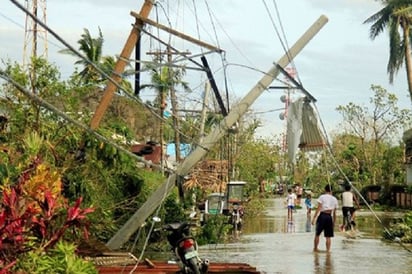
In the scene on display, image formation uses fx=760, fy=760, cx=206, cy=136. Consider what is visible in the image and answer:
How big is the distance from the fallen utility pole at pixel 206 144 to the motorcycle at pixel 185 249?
190cm

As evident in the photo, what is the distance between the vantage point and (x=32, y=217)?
9.17m

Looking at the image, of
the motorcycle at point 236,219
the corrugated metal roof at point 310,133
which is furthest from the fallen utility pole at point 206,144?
the motorcycle at point 236,219

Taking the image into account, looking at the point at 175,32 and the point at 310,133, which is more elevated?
the point at 175,32

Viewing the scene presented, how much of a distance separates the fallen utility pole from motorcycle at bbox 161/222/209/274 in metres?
1.90

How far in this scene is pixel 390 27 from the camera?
49031 millimetres

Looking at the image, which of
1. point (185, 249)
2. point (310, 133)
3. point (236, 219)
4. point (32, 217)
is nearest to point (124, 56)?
point (310, 133)

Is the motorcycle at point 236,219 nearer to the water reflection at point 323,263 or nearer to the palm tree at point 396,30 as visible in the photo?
the water reflection at point 323,263

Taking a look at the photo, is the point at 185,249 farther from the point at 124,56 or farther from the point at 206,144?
the point at 124,56

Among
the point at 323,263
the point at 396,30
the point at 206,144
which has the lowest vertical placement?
the point at 323,263

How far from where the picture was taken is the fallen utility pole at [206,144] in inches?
554

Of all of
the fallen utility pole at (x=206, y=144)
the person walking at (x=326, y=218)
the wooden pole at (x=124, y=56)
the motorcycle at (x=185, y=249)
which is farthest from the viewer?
the person walking at (x=326, y=218)

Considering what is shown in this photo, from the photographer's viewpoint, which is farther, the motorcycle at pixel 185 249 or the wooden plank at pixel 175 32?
the wooden plank at pixel 175 32

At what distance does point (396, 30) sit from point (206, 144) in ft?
121

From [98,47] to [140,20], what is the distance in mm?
30664
